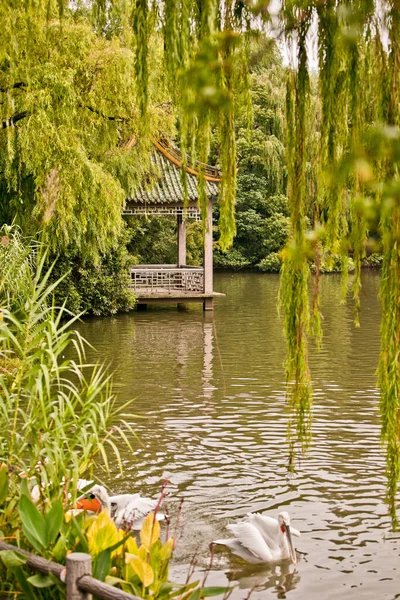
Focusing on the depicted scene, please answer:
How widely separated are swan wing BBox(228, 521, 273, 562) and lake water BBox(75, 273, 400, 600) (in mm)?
76

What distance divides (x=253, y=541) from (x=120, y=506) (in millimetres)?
869

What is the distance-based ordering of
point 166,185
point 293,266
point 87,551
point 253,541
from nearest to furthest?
point 293,266 → point 87,551 → point 253,541 → point 166,185

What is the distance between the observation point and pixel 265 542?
5035mm

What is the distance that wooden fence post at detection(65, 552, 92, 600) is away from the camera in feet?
9.51

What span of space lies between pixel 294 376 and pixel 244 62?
1.10m

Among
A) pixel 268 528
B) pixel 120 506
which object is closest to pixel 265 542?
pixel 268 528

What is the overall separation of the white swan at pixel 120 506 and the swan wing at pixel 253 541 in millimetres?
465

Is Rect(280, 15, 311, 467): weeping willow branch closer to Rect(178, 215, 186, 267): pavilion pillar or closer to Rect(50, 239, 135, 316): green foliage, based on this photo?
Rect(50, 239, 135, 316): green foliage

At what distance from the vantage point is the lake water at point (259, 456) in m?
4.90

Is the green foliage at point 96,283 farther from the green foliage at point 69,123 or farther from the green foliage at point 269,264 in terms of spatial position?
the green foliage at point 269,264

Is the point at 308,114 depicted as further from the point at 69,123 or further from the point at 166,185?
the point at 166,185

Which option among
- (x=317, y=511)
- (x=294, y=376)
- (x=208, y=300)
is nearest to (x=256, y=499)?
(x=317, y=511)

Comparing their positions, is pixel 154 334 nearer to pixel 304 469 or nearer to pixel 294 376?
pixel 304 469

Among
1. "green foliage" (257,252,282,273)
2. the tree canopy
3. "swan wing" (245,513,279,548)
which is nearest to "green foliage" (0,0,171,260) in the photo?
"swan wing" (245,513,279,548)
